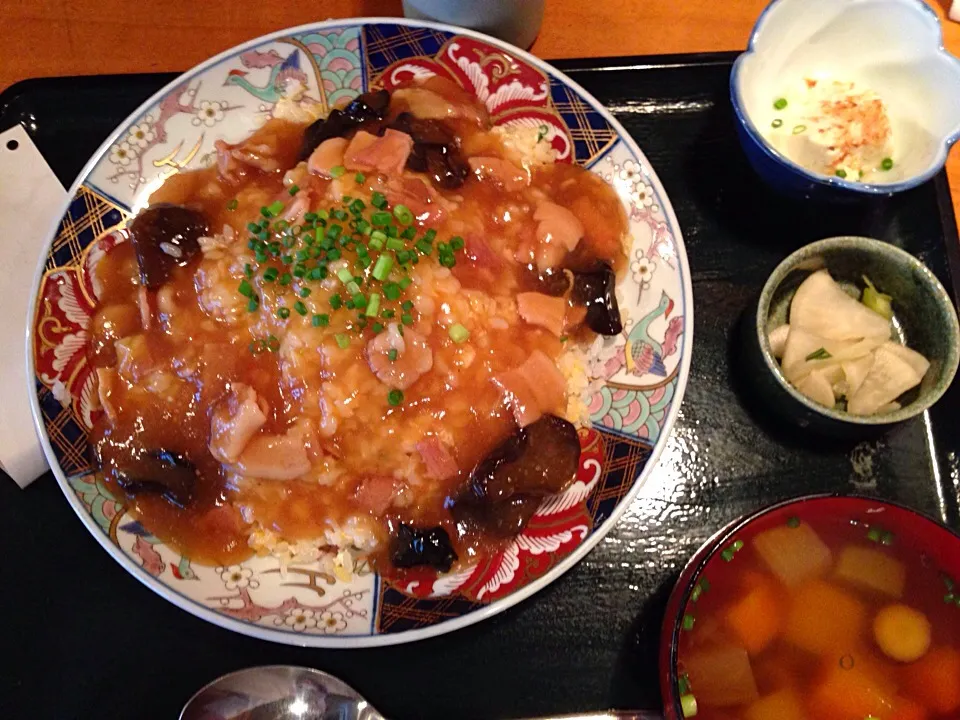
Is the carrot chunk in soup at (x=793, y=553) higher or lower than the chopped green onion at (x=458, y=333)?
lower

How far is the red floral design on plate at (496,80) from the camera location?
10.5 feet

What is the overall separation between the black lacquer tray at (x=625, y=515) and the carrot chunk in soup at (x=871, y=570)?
45cm

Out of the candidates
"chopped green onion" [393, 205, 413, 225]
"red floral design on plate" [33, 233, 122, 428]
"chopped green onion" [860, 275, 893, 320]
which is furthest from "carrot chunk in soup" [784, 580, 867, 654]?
"red floral design on plate" [33, 233, 122, 428]

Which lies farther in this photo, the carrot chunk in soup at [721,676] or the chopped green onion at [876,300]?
the chopped green onion at [876,300]

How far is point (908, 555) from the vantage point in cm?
261

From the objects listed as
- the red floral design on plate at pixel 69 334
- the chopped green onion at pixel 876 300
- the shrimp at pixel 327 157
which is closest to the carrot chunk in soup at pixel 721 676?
the chopped green onion at pixel 876 300

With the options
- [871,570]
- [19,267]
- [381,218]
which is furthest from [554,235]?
[19,267]

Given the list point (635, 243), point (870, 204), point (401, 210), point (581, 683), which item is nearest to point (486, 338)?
point (401, 210)

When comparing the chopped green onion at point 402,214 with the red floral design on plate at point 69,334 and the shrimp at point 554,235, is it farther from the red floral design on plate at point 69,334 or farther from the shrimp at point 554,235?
the red floral design on plate at point 69,334

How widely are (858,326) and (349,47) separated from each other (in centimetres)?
262

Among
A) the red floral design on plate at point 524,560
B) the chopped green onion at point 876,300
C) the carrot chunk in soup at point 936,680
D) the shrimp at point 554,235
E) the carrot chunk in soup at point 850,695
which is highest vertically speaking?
the shrimp at point 554,235

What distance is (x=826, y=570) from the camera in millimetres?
2621

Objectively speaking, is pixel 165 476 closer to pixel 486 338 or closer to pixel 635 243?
pixel 486 338

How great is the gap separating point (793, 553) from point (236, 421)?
2.20 m
